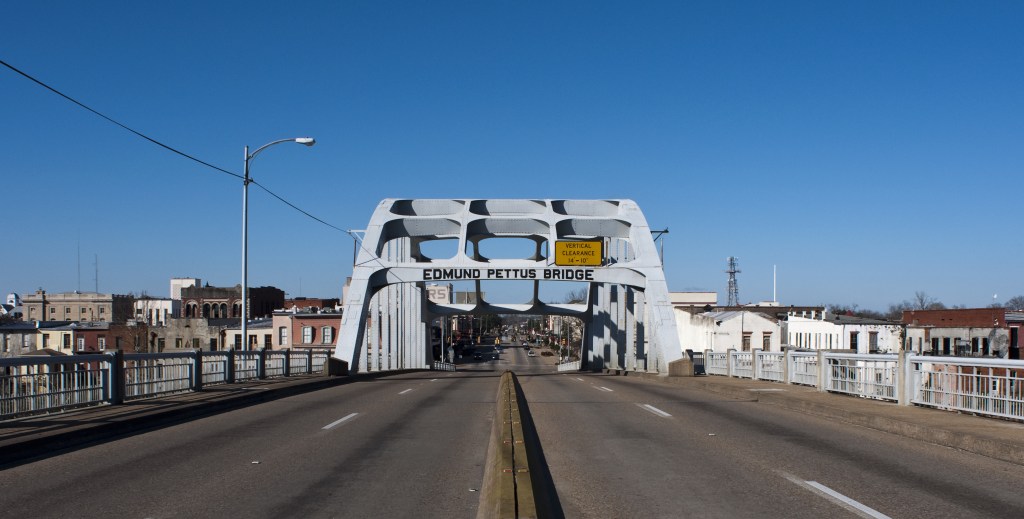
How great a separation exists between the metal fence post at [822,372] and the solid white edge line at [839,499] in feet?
41.3

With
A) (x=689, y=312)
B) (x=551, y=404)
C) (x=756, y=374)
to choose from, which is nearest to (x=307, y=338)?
(x=689, y=312)

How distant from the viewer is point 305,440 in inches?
501

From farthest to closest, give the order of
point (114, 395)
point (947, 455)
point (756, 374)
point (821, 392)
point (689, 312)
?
1. point (689, 312)
2. point (756, 374)
3. point (821, 392)
4. point (114, 395)
5. point (947, 455)

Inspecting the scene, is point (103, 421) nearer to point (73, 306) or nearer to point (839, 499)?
point (839, 499)

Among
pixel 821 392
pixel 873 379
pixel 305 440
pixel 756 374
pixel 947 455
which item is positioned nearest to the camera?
pixel 947 455

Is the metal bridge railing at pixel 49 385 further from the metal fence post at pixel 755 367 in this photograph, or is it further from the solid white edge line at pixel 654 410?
the metal fence post at pixel 755 367

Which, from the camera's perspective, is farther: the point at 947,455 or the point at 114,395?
the point at 114,395

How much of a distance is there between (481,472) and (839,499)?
3926 millimetres

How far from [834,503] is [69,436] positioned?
10.00 meters

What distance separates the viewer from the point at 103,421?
1345 cm

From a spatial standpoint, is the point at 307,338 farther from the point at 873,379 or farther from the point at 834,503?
the point at 834,503

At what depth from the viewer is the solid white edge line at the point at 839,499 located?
298 inches

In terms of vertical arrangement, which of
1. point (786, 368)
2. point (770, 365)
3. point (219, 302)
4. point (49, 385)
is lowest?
point (219, 302)

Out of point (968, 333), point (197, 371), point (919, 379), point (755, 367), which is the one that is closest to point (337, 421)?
point (197, 371)
